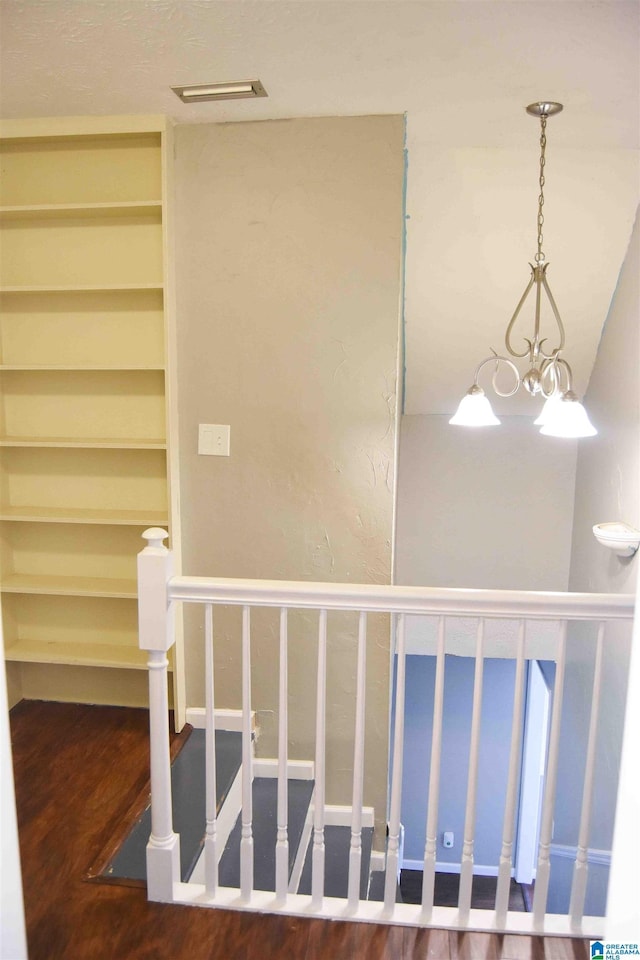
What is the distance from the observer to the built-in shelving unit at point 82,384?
2619 millimetres

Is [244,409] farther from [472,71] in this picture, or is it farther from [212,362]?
[472,71]

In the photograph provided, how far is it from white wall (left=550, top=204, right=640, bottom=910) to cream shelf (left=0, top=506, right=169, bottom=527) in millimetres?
1732

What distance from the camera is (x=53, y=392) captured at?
2.85 meters

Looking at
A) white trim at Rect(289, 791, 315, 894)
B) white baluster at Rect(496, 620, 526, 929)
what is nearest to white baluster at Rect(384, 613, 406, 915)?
white baluster at Rect(496, 620, 526, 929)

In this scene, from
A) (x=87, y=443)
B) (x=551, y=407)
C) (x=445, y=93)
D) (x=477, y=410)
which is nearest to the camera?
(x=445, y=93)

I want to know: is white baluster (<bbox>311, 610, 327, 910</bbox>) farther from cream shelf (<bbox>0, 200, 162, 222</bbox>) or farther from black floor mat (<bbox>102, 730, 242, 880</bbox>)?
cream shelf (<bbox>0, 200, 162, 222</bbox>)

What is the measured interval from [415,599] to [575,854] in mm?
2249

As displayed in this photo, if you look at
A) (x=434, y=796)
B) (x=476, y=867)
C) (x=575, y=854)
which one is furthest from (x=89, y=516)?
(x=476, y=867)

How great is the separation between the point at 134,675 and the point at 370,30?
7.94ft

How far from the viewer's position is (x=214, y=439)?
2713 millimetres

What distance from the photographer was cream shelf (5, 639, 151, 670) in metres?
2.78

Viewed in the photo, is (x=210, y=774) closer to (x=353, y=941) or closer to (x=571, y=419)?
(x=353, y=941)

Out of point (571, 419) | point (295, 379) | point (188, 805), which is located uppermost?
point (295, 379)

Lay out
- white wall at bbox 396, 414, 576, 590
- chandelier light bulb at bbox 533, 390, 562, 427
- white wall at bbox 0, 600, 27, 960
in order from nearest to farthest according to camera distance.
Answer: white wall at bbox 0, 600, 27, 960
chandelier light bulb at bbox 533, 390, 562, 427
white wall at bbox 396, 414, 576, 590
